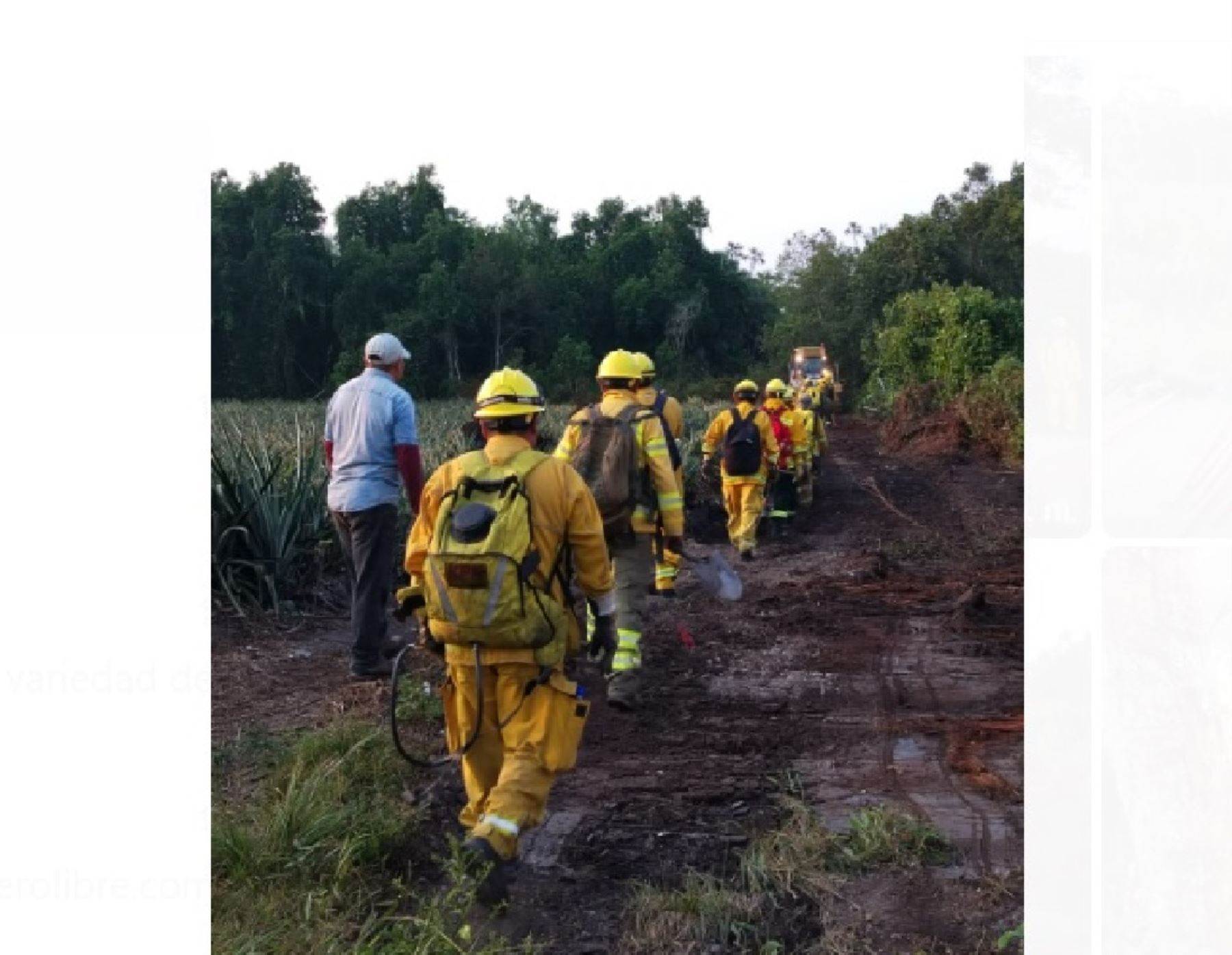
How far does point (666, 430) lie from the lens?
719 centimetres

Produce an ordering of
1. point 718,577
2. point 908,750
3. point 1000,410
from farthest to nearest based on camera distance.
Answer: point 1000,410 < point 718,577 < point 908,750

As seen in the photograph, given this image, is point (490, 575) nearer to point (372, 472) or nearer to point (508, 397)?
point (508, 397)

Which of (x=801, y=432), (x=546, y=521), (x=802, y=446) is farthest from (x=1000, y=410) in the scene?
(x=546, y=521)

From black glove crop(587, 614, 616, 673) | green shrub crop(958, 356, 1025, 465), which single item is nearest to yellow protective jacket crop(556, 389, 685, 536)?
black glove crop(587, 614, 616, 673)

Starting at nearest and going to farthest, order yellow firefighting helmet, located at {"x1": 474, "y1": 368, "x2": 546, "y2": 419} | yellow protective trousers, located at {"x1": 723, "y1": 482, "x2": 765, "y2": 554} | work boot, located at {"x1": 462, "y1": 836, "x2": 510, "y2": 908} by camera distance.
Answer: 1. work boot, located at {"x1": 462, "y1": 836, "x2": 510, "y2": 908}
2. yellow firefighting helmet, located at {"x1": 474, "y1": 368, "x2": 546, "y2": 419}
3. yellow protective trousers, located at {"x1": 723, "y1": 482, "x2": 765, "y2": 554}

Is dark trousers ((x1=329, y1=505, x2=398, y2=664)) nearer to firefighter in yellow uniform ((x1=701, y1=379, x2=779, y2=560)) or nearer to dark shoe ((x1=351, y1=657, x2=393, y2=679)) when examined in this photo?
dark shoe ((x1=351, y1=657, x2=393, y2=679))

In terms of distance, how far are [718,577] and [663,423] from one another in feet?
3.19

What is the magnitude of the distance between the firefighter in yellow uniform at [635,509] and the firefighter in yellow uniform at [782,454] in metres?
6.78

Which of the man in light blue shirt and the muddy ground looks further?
the man in light blue shirt

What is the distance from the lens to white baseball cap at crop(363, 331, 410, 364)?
7.09 m

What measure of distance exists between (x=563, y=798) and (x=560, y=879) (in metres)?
0.87

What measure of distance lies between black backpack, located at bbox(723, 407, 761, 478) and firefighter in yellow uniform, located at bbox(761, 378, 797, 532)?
1.97 metres

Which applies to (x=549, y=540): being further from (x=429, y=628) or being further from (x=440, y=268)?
(x=440, y=268)
